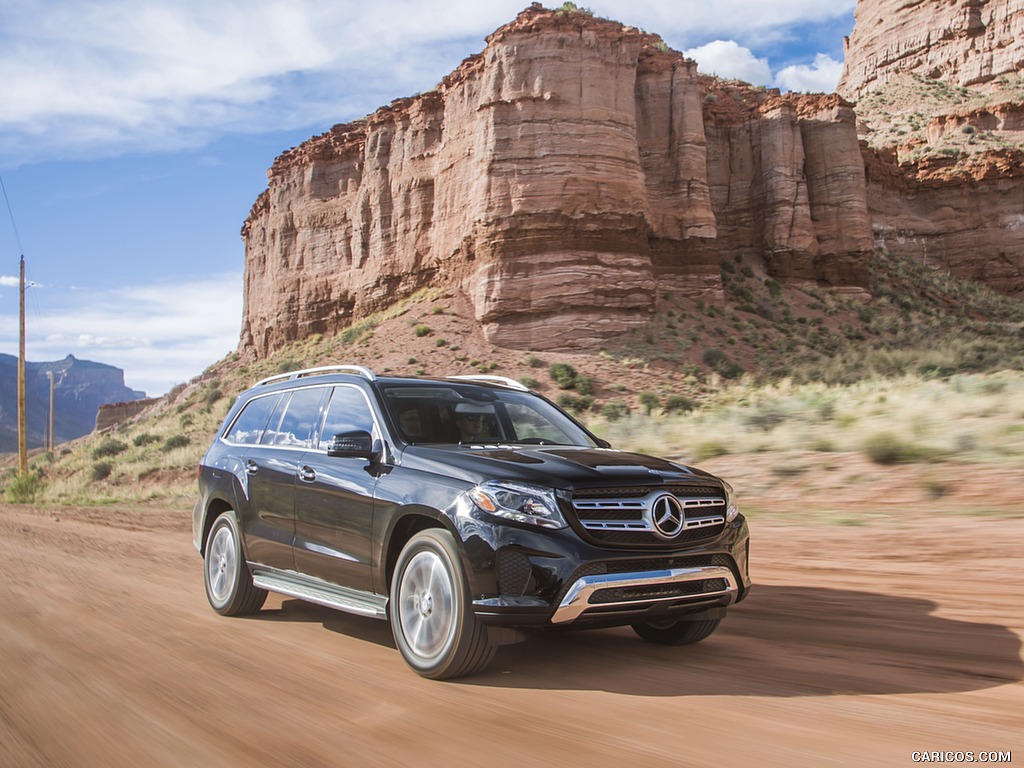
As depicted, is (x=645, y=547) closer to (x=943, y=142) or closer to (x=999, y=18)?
(x=943, y=142)

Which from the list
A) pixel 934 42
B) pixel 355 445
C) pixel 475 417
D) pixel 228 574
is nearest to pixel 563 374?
pixel 228 574

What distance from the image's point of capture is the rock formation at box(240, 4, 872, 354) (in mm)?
39094

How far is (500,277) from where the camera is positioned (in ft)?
129

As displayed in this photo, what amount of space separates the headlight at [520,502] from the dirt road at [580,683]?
87cm

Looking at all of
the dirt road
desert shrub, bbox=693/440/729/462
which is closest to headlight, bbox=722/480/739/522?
the dirt road

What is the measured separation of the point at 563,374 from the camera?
34.2m

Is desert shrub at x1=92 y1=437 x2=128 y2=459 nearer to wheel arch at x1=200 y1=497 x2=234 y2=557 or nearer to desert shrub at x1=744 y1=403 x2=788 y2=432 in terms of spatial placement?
desert shrub at x1=744 y1=403 x2=788 y2=432

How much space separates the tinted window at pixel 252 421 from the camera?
725cm

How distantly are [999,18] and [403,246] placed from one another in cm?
7000

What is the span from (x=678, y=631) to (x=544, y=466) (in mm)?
1473

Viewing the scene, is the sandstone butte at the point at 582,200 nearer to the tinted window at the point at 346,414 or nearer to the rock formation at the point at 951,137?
the rock formation at the point at 951,137

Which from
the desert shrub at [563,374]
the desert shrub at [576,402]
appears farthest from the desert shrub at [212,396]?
the desert shrub at [576,402]

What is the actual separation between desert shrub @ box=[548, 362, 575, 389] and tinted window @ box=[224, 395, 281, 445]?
86.2ft

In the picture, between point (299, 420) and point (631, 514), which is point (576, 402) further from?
point (631, 514)
